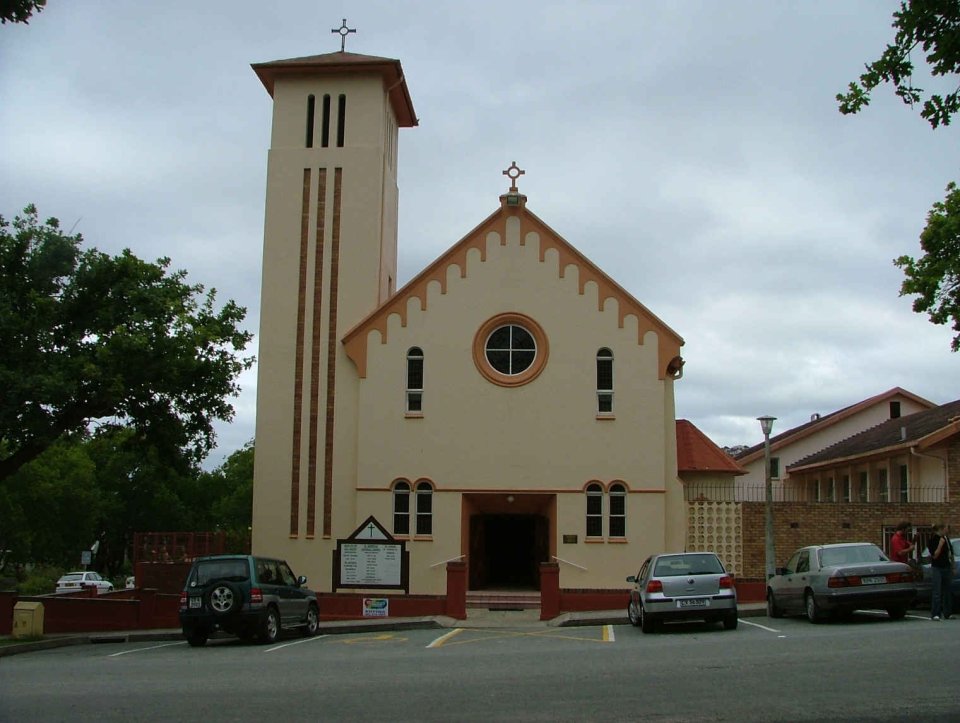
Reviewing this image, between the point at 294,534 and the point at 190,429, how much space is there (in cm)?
500

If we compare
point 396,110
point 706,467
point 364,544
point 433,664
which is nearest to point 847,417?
point 706,467

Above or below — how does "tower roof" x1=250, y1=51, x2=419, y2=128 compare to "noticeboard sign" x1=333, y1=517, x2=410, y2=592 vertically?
above

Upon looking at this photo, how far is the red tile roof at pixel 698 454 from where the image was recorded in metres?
31.2

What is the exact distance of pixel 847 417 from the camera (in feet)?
175

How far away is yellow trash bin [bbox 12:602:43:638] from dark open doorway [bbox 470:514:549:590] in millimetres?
11926

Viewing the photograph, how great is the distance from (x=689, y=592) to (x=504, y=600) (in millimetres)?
9679

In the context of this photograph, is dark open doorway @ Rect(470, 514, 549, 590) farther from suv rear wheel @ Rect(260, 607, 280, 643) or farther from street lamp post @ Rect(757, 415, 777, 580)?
suv rear wheel @ Rect(260, 607, 280, 643)

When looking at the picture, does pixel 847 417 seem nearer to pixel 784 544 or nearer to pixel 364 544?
pixel 784 544

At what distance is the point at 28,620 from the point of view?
23.1 m

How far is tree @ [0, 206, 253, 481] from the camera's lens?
23.0 m

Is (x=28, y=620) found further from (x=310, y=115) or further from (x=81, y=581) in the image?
(x=81, y=581)

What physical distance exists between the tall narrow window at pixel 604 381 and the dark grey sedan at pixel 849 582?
32.7 feet

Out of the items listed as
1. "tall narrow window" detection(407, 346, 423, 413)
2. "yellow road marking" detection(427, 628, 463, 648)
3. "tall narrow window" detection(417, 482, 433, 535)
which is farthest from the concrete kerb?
"tall narrow window" detection(407, 346, 423, 413)

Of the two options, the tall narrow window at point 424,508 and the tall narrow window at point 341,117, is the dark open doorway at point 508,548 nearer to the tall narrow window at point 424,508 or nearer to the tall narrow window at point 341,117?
the tall narrow window at point 424,508
